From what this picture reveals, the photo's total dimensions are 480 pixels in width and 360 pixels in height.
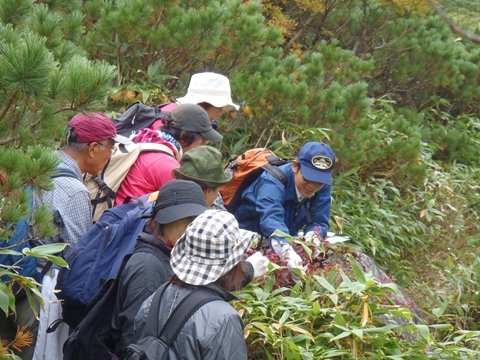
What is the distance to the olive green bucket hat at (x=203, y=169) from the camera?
3363mm

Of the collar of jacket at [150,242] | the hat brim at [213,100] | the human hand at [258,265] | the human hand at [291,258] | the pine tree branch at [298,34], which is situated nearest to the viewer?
the collar of jacket at [150,242]

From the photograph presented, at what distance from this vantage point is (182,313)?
2.33m

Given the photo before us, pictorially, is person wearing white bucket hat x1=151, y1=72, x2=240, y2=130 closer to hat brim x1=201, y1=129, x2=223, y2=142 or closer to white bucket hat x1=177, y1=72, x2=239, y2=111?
white bucket hat x1=177, y1=72, x2=239, y2=111

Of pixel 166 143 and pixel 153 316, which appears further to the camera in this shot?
pixel 166 143

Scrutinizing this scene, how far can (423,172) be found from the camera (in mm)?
7934

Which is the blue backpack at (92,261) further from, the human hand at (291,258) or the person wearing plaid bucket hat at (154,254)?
the human hand at (291,258)

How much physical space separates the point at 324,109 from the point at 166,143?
337 centimetres

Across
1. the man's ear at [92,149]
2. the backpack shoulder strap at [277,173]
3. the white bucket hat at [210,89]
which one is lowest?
the backpack shoulder strap at [277,173]

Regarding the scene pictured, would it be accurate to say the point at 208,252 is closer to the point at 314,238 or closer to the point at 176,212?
the point at 176,212

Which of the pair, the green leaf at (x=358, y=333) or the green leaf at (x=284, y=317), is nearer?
the green leaf at (x=358, y=333)

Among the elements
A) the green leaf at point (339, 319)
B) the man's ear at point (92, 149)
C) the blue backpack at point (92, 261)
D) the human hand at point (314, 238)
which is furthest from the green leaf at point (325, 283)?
the man's ear at point (92, 149)

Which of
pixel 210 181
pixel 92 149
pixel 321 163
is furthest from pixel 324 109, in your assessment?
pixel 92 149

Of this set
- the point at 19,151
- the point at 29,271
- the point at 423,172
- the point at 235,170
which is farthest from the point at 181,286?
the point at 423,172

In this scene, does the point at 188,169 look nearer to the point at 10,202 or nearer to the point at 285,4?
the point at 10,202
